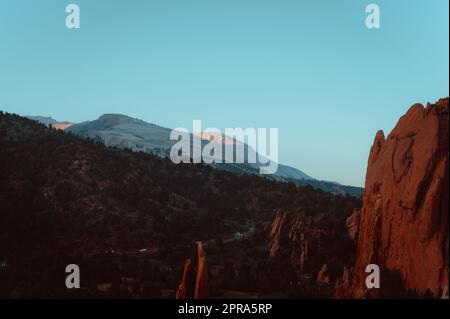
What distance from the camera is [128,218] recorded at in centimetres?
5738

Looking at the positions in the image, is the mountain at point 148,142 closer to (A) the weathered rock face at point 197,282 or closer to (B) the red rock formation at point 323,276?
(B) the red rock formation at point 323,276

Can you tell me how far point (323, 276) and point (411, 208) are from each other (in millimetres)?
12079

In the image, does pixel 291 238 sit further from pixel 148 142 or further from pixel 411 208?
pixel 148 142

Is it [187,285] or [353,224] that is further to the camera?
[353,224]

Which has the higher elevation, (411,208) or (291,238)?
(411,208)

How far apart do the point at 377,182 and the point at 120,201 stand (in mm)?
34964

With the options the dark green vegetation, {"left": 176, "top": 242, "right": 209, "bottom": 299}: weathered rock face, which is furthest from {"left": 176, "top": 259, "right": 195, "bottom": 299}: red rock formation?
the dark green vegetation

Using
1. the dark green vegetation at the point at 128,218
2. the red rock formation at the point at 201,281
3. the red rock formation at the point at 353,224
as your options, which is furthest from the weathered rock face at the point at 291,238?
the red rock formation at the point at 201,281

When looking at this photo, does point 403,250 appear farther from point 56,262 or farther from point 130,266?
point 56,262

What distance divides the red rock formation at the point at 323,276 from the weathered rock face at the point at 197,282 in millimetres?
12663

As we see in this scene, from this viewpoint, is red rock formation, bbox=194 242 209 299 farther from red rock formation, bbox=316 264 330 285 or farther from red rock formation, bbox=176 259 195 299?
red rock formation, bbox=316 264 330 285

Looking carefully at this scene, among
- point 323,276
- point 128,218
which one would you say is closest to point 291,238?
point 323,276

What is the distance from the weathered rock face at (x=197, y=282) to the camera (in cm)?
2538
